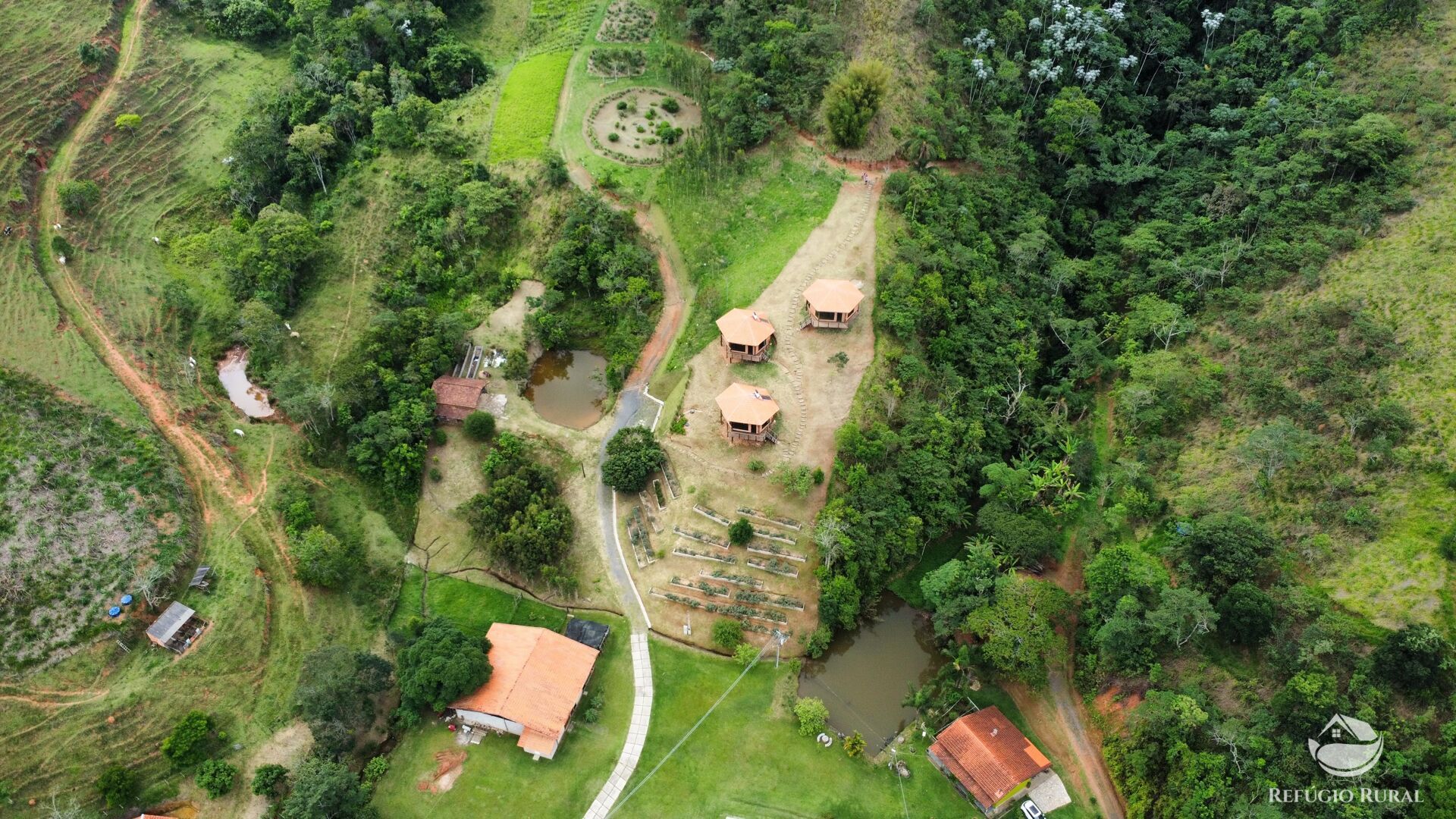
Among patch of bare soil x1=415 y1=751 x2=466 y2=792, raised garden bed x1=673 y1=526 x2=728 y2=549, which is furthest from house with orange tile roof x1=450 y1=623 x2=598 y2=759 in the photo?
raised garden bed x1=673 y1=526 x2=728 y2=549

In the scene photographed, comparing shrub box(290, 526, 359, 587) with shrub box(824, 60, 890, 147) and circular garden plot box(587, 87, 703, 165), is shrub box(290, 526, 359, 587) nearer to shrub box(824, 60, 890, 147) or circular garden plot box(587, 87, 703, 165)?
circular garden plot box(587, 87, 703, 165)

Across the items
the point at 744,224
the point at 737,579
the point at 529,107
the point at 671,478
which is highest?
the point at 529,107

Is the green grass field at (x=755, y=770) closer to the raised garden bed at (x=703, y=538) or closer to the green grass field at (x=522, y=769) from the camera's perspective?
the green grass field at (x=522, y=769)

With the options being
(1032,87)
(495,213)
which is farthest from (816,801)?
(1032,87)

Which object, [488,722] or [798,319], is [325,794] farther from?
[798,319]

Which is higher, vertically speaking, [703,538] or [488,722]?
[703,538]

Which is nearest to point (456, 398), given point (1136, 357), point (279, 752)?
point (279, 752)

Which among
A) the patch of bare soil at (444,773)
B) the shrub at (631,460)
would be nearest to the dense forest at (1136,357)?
the shrub at (631,460)
